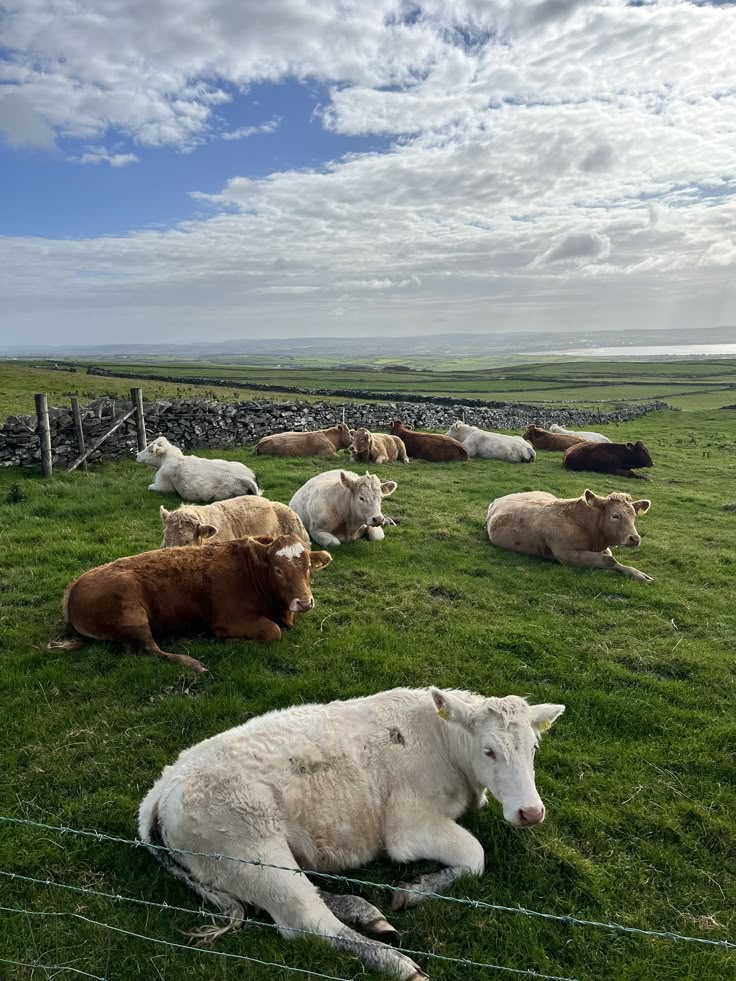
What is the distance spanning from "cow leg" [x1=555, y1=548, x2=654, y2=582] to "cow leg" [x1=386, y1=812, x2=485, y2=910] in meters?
6.94

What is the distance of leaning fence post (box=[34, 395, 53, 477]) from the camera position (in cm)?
1455

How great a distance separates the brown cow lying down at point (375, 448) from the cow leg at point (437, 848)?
1508 cm

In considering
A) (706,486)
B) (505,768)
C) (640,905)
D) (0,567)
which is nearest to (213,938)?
(505,768)

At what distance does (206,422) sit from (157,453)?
559 centimetres

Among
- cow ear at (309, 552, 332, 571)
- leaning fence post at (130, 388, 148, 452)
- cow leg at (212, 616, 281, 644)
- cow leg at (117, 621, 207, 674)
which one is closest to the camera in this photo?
cow leg at (117, 621, 207, 674)

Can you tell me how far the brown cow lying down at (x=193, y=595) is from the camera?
22.3 ft

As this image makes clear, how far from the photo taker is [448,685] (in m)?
6.49

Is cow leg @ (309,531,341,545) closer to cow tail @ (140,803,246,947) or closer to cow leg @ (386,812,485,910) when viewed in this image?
cow leg @ (386,812,485,910)

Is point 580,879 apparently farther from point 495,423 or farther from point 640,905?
point 495,423

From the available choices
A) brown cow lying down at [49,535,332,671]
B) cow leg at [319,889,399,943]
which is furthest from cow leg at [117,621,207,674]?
cow leg at [319,889,399,943]

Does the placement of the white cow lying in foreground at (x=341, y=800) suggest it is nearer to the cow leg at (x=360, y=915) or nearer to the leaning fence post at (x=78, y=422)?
the cow leg at (x=360, y=915)

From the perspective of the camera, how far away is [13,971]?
11.3 feet

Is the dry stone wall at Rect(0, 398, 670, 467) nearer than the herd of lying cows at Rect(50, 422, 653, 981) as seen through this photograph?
No

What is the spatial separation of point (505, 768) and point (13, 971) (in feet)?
10.1
